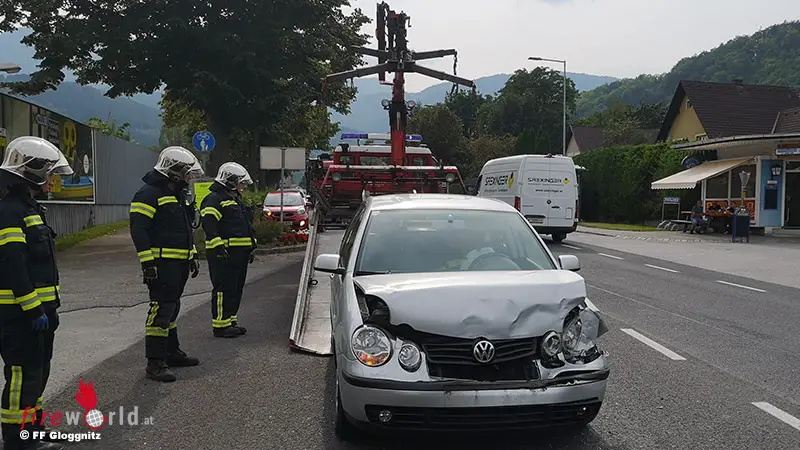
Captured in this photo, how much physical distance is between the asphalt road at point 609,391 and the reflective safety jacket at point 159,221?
1.16 metres

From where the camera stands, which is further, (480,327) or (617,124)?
(617,124)

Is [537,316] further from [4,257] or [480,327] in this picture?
[4,257]

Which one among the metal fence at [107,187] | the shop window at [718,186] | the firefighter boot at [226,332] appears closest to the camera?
the firefighter boot at [226,332]

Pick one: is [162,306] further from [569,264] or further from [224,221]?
[569,264]

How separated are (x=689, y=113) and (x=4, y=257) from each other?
42.7 meters

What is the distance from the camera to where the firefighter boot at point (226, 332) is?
7.80 meters

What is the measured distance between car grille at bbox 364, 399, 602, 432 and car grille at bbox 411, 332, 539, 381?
0.61 feet

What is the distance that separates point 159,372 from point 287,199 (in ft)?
56.8

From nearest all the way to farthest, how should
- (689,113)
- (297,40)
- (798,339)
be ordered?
(798,339) < (297,40) < (689,113)

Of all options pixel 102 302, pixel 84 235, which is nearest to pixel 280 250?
pixel 102 302

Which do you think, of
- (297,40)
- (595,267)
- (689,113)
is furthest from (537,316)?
(689,113)

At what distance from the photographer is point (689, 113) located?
41156 millimetres

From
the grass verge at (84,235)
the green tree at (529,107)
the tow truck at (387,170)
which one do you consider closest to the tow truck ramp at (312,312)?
the tow truck at (387,170)

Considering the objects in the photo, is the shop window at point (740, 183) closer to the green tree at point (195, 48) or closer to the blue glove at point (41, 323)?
the green tree at point (195, 48)
